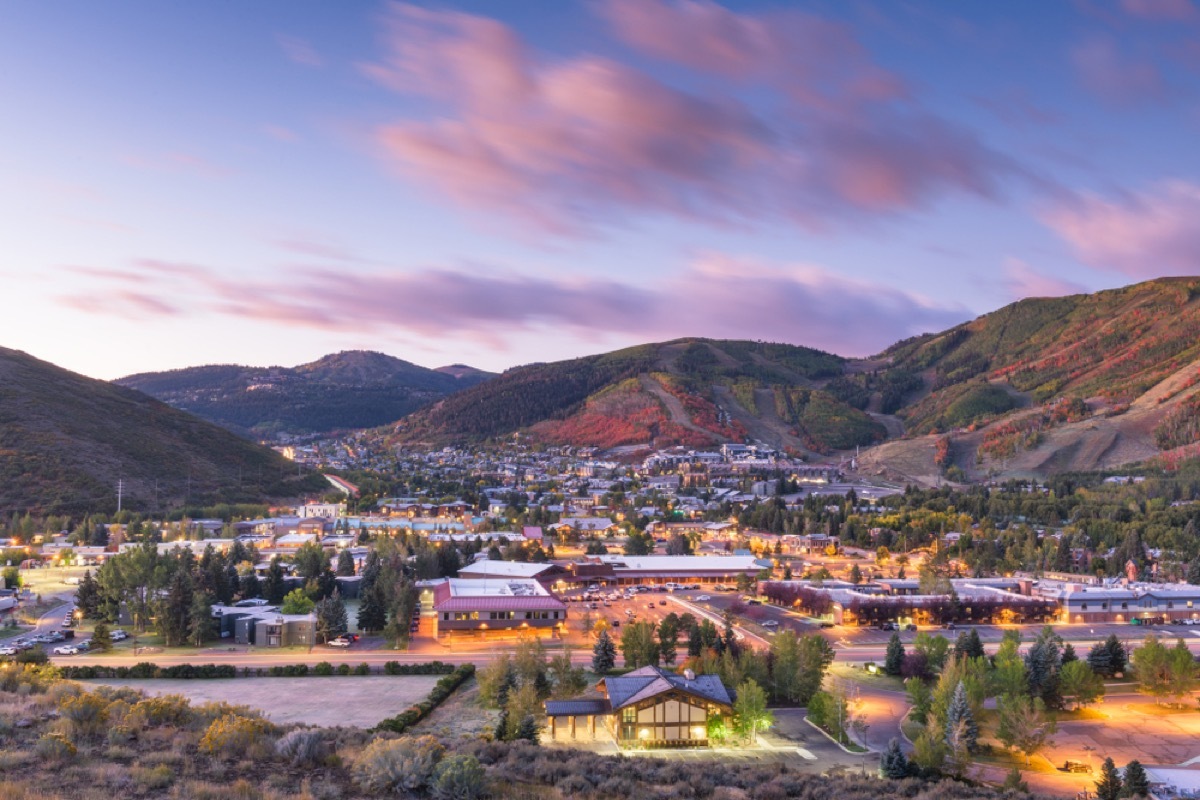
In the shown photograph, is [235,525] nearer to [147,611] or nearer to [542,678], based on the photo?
[147,611]

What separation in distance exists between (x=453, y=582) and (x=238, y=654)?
17145mm

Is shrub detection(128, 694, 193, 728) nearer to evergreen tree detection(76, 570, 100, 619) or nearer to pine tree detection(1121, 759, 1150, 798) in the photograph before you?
pine tree detection(1121, 759, 1150, 798)

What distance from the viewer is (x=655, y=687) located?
109 ft

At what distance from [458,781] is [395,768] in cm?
137

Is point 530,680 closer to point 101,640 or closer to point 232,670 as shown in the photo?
point 232,670

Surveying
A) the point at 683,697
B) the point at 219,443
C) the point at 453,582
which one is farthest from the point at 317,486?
the point at 683,697

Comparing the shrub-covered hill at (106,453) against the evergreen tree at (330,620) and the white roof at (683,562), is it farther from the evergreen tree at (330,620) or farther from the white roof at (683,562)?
the evergreen tree at (330,620)

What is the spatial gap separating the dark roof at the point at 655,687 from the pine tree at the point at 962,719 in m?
7.61

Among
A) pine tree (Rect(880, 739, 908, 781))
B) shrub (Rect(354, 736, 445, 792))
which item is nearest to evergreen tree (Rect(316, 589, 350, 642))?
pine tree (Rect(880, 739, 908, 781))

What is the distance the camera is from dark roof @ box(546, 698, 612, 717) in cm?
3347

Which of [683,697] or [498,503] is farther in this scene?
[498,503]

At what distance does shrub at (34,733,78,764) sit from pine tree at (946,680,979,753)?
2638cm

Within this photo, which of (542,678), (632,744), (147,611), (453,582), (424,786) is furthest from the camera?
(453,582)

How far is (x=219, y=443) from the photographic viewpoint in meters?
140
